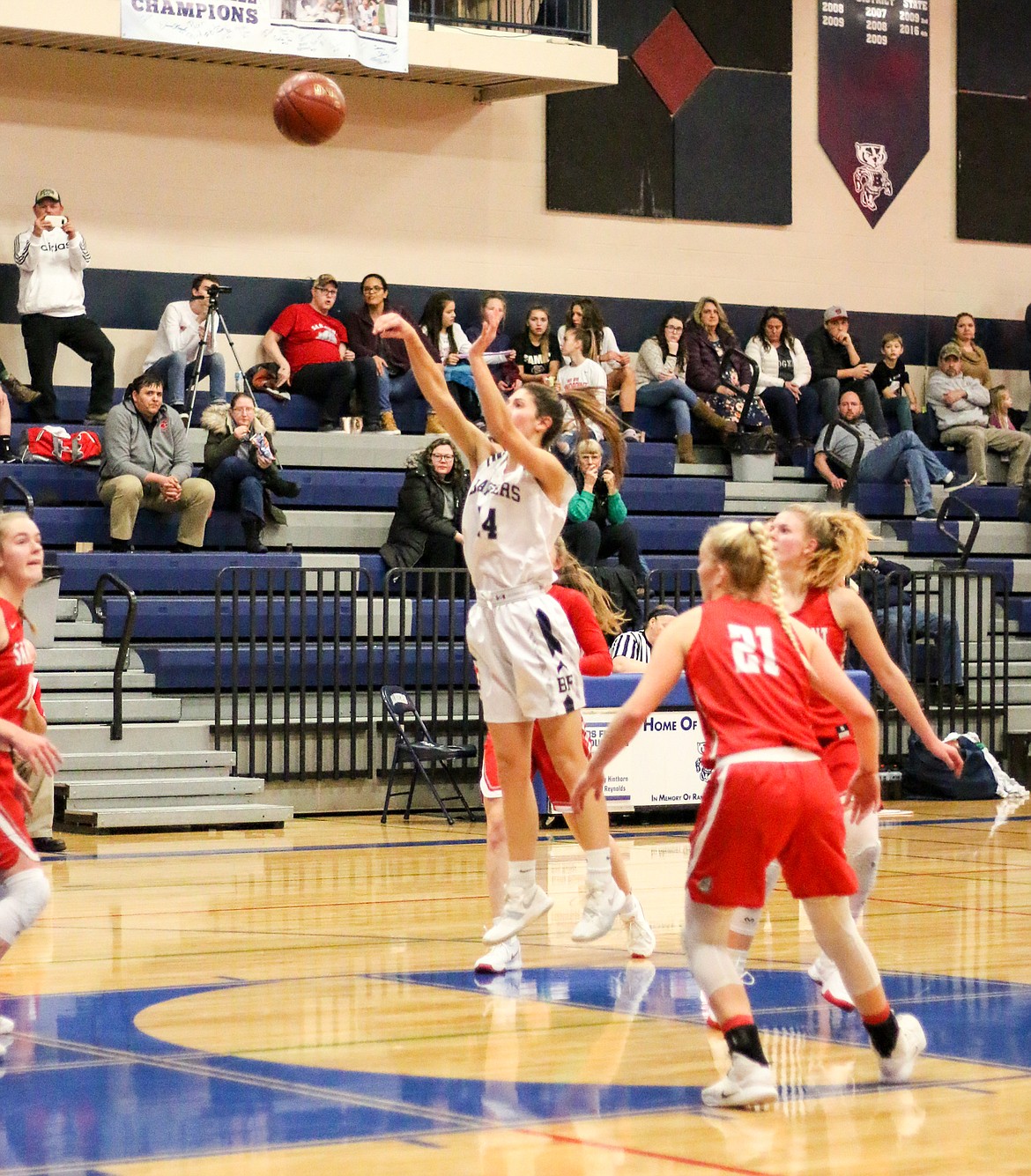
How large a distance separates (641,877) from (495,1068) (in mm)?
Result: 4501

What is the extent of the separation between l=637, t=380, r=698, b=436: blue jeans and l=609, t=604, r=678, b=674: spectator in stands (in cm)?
440

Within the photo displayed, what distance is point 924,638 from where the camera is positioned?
14.8m

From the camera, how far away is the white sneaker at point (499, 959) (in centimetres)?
662

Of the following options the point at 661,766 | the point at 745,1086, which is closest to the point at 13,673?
the point at 745,1086

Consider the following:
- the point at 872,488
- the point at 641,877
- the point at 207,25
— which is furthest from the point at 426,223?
the point at 641,877

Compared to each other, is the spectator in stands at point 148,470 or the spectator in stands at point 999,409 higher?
the spectator in stands at point 999,409

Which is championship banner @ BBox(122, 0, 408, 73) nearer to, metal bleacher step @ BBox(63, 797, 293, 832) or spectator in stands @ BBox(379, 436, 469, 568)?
spectator in stands @ BBox(379, 436, 469, 568)

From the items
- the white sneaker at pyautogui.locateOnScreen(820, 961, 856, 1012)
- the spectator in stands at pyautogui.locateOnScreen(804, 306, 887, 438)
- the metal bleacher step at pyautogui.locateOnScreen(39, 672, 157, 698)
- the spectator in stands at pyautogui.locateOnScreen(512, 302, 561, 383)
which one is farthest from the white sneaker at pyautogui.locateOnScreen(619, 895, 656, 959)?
the spectator in stands at pyautogui.locateOnScreen(804, 306, 887, 438)

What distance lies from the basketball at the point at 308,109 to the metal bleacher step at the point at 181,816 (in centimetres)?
406

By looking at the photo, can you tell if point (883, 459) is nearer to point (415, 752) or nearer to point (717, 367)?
point (717, 367)

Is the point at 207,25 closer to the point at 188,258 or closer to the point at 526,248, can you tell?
the point at 188,258

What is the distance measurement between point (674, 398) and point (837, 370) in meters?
1.89

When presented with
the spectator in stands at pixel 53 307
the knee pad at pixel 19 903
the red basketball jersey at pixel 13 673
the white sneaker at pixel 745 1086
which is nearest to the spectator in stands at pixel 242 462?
the spectator in stands at pixel 53 307

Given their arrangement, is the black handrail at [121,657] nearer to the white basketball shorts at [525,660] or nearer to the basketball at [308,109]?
the basketball at [308,109]
